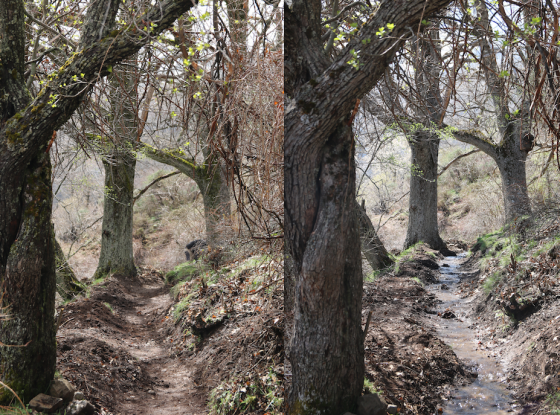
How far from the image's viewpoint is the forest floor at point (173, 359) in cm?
428

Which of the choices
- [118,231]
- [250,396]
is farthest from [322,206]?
[118,231]

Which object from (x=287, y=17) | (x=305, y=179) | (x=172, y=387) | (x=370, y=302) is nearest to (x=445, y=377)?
(x=370, y=302)

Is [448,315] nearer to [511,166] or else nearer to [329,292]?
[329,292]

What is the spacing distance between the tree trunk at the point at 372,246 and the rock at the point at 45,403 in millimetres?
5997

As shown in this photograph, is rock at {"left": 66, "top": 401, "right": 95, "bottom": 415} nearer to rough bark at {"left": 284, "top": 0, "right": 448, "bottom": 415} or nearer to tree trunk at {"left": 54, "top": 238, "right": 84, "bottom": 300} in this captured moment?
rough bark at {"left": 284, "top": 0, "right": 448, "bottom": 415}

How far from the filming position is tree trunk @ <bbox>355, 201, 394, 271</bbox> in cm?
864

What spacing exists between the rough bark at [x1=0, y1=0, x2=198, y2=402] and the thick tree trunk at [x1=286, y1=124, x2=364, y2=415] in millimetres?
2071

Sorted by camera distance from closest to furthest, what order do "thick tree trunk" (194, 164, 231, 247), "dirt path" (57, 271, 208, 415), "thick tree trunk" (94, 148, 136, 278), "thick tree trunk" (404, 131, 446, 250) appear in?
"dirt path" (57, 271, 208, 415), "thick tree trunk" (194, 164, 231, 247), "thick tree trunk" (404, 131, 446, 250), "thick tree trunk" (94, 148, 136, 278)

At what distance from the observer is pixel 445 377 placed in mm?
4395

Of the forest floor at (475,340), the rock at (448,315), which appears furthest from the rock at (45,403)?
the rock at (448,315)

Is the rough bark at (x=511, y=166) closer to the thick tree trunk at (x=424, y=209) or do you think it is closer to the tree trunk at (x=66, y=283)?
the thick tree trunk at (x=424, y=209)

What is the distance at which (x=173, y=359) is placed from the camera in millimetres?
6297

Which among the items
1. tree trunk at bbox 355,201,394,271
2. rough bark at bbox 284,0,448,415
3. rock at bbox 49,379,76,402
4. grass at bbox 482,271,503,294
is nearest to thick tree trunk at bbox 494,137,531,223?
tree trunk at bbox 355,201,394,271

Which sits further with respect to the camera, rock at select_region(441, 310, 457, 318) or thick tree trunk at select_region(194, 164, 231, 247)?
thick tree trunk at select_region(194, 164, 231, 247)
